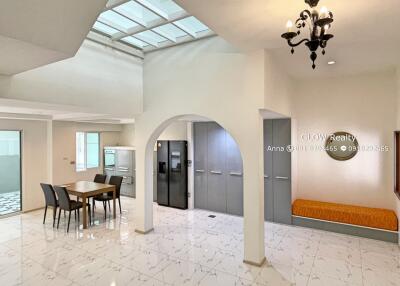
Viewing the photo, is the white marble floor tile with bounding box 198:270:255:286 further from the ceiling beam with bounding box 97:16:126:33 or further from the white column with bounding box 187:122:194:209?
the ceiling beam with bounding box 97:16:126:33

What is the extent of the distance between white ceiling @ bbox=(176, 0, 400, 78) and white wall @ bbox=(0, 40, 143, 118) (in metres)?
2.11

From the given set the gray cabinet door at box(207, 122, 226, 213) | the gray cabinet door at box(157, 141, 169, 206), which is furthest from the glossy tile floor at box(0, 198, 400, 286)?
the gray cabinet door at box(157, 141, 169, 206)

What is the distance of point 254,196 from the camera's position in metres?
3.50

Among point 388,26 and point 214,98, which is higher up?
point 388,26

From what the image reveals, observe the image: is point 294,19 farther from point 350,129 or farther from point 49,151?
point 49,151

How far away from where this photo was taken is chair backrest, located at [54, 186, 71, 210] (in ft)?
16.2

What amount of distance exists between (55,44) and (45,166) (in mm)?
5793

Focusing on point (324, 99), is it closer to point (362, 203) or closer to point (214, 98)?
point (362, 203)

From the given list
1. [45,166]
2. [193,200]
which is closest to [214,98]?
[193,200]

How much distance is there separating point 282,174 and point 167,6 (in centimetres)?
371

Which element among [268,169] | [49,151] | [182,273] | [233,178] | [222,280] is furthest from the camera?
[49,151]

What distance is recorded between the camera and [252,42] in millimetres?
3027

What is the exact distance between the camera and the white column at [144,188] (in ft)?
15.4

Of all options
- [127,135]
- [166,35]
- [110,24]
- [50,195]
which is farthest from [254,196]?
[127,135]
